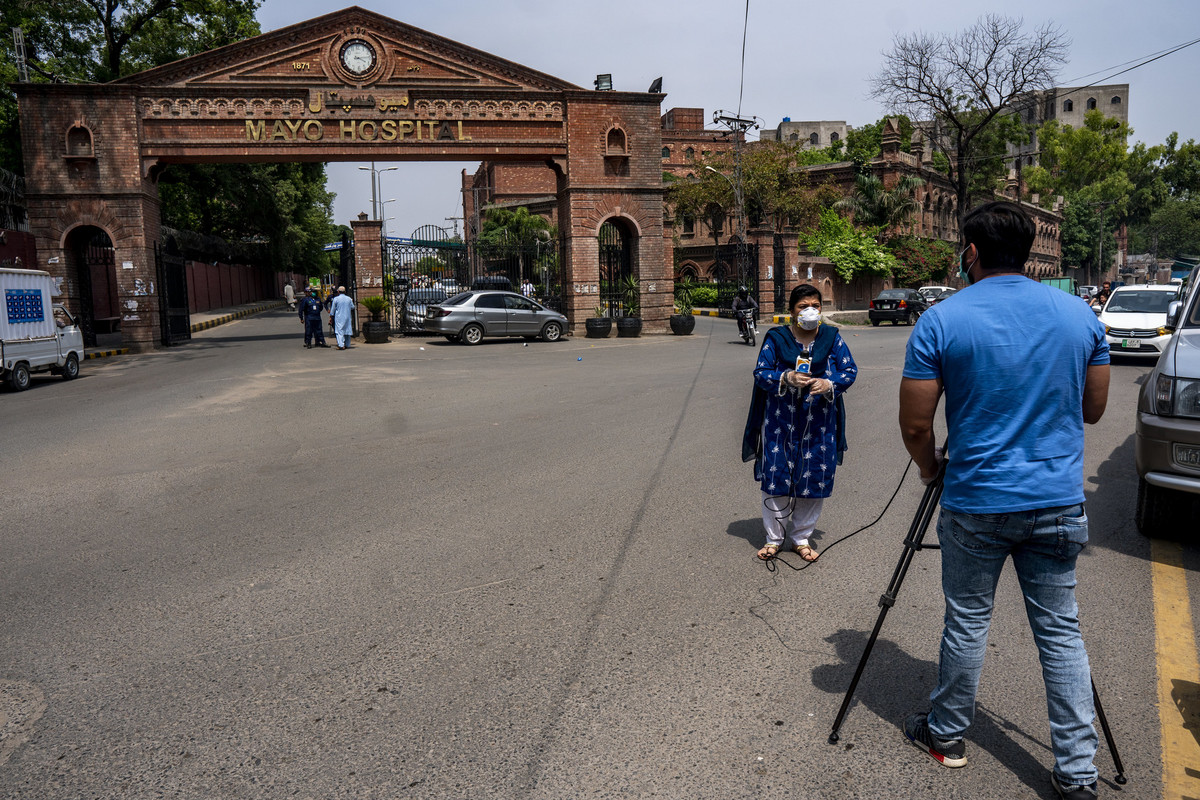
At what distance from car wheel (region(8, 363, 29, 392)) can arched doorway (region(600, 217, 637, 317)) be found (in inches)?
672

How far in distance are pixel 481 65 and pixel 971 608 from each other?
89.1ft

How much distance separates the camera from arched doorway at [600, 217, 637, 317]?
2983cm

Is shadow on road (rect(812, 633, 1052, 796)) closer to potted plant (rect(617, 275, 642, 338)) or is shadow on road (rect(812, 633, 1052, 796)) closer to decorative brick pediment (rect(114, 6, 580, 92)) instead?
potted plant (rect(617, 275, 642, 338))

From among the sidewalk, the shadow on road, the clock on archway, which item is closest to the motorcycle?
the clock on archway

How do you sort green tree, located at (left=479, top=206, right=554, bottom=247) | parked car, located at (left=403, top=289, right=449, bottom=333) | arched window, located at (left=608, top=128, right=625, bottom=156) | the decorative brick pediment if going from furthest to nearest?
green tree, located at (left=479, top=206, right=554, bottom=247)
arched window, located at (left=608, top=128, right=625, bottom=156)
parked car, located at (left=403, top=289, right=449, bottom=333)
the decorative brick pediment

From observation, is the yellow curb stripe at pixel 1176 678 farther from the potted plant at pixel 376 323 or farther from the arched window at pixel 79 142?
the arched window at pixel 79 142

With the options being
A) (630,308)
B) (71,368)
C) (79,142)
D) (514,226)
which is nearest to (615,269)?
(630,308)

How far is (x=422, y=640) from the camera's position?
170 inches

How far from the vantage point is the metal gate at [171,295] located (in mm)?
26141

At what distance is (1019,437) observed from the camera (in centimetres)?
296

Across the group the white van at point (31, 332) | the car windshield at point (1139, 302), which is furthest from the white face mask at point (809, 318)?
the white van at point (31, 332)

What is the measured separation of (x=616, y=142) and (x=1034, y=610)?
27153mm

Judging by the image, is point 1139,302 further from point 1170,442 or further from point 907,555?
point 907,555

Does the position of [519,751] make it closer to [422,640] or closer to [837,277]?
[422,640]
